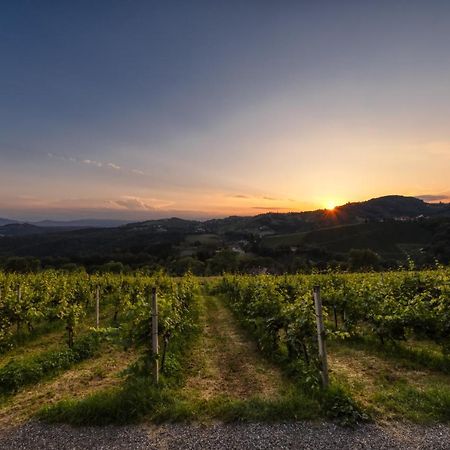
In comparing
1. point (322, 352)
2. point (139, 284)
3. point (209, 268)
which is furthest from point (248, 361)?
point (209, 268)

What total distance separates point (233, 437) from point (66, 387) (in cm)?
519

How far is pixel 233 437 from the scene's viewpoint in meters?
6.07

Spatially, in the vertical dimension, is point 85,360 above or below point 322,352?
below

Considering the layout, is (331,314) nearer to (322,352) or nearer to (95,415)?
(322,352)

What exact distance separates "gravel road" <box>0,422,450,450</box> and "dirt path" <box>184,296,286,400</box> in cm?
166

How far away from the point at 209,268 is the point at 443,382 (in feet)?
253

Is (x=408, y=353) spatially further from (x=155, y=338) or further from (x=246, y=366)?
(x=155, y=338)

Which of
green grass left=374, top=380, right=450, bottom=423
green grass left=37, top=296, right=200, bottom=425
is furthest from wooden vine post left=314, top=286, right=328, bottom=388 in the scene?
green grass left=37, top=296, right=200, bottom=425

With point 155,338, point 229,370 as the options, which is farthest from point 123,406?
point 229,370

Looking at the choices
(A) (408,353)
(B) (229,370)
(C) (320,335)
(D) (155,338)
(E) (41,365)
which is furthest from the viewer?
(A) (408,353)

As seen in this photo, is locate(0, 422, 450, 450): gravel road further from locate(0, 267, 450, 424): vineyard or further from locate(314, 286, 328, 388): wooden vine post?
locate(314, 286, 328, 388): wooden vine post

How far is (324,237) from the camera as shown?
5271 inches

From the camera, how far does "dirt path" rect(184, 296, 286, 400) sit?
8438mm

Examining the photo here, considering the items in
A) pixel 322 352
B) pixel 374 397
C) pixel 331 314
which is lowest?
pixel 331 314
